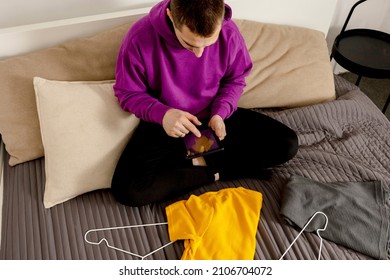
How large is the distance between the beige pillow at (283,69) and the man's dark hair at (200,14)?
564 mm

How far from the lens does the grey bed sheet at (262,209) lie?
1088mm

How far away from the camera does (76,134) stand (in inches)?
46.0

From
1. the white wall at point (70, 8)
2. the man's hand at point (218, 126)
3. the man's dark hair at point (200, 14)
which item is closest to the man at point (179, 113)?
the man's hand at point (218, 126)

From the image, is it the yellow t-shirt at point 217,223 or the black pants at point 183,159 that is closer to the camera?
the yellow t-shirt at point 217,223

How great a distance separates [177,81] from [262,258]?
571mm

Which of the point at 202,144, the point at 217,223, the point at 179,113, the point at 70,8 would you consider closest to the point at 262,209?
the point at 217,223

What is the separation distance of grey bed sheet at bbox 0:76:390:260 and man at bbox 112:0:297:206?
7cm

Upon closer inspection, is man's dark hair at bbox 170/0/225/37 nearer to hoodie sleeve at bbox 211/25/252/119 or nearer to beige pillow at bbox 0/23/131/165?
hoodie sleeve at bbox 211/25/252/119

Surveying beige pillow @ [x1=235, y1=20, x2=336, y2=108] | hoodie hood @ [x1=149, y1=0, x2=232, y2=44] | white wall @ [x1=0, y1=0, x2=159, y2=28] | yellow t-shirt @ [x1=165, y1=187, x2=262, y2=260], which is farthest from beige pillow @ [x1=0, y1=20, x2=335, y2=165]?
yellow t-shirt @ [x1=165, y1=187, x2=262, y2=260]

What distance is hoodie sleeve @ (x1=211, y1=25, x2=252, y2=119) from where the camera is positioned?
1217mm

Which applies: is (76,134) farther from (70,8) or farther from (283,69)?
(283,69)

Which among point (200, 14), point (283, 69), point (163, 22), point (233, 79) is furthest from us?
point (283, 69)

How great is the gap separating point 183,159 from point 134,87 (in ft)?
0.91

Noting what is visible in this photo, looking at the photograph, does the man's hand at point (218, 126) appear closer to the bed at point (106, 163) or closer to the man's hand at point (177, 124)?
the man's hand at point (177, 124)
